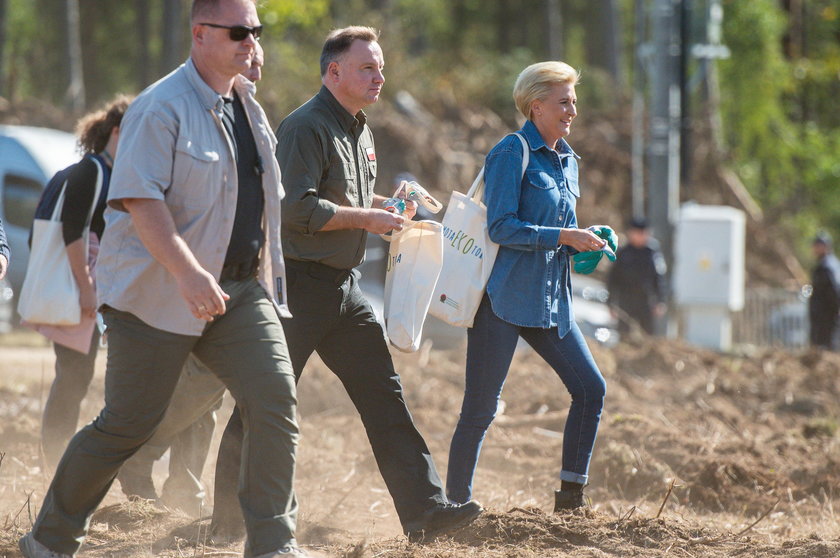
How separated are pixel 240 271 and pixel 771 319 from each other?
1659 centimetres

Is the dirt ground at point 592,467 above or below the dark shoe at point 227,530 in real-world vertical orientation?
below

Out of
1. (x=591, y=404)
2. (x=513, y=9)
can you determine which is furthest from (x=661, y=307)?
(x=513, y=9)

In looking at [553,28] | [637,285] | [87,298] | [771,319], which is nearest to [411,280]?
[87,298]

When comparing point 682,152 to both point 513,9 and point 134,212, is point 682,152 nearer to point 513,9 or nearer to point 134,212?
point 134,212

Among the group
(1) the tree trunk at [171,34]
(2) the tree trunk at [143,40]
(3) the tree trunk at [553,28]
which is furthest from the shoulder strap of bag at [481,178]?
(3) the tree trunk at [553,28]

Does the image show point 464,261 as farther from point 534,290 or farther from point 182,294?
point 182,294

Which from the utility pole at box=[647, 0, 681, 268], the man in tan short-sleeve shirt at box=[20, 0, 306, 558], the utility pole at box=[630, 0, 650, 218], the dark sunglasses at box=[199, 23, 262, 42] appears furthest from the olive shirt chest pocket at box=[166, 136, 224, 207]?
the utility pole at box=[630, 0, 650, 218]

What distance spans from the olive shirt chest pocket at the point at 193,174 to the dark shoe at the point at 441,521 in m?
1.57

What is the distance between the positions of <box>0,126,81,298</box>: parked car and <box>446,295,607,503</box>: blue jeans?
11055 millimetres

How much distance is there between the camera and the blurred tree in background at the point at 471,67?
87.8ft

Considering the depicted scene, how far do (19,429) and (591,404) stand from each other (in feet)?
12.0

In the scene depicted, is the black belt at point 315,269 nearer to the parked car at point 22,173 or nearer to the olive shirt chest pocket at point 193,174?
the olive shirt chest pocket at point 193,174

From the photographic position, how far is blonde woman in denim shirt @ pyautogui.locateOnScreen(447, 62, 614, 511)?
16.5 feet

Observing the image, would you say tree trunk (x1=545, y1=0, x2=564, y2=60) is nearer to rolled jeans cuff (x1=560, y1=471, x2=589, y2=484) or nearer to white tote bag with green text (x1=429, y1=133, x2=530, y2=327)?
white tote bag with green text (x1=429, y1=133, x2=530, y2=327)
